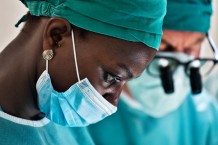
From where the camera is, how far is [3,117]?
976mm

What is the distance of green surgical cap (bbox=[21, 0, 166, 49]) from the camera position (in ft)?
2.98

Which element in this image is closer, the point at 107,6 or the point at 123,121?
the point at 107,6

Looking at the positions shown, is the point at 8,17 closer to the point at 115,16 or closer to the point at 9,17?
the point at 9,17

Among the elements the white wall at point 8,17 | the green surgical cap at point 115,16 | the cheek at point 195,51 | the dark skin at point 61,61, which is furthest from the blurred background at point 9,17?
the cheek at point 195,51

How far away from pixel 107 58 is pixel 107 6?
0.13m

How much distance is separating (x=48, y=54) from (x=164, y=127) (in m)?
0.92

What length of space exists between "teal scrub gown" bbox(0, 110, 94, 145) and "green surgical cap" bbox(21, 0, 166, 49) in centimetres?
30

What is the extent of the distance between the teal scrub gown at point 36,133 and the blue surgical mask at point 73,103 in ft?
0.18

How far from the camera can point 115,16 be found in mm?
912

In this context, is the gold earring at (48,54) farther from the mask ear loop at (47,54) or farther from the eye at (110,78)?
the eye at (110,78)

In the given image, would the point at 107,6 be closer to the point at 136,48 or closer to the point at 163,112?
the point at 136,48

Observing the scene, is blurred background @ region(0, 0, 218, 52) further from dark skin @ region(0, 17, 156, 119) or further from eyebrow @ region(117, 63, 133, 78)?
eyebrow @ region(117, 63, 133, 78)

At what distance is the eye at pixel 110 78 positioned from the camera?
975 mm

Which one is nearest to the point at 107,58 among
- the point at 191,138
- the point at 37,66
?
the point at 37,66
